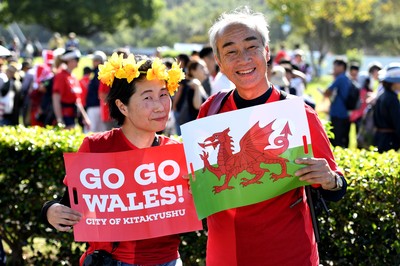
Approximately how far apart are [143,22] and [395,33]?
940 inches

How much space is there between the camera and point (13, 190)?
5.87 m

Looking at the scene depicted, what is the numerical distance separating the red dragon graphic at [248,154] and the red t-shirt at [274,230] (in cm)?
15

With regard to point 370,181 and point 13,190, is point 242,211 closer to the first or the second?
point 370,181

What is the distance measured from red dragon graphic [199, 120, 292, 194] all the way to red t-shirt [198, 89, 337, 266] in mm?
147

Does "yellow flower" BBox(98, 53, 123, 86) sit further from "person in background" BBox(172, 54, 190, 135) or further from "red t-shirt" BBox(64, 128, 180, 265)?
"person in background" BBox(172, 54, 190, 135)

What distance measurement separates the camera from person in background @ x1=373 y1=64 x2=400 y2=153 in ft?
28.2

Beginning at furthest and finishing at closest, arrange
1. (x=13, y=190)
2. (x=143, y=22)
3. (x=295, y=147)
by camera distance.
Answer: (x=143, y=22) < (x=13, y=190) < (x=295, y=147)

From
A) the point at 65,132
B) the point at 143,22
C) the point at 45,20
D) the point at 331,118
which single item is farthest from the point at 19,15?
the point at 65,132

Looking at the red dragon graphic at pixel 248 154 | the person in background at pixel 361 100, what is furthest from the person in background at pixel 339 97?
the red dragon graphic at pixel 248 154

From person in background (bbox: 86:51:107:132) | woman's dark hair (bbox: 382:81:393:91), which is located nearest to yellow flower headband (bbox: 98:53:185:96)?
woman's dark hair (bbox: 382:81:393:91)

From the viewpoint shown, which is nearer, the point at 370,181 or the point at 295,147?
the point at 295,147

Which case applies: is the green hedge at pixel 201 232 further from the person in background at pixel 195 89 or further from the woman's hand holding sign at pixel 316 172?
the person in background at pixel 195 89

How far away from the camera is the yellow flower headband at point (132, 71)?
3428mm

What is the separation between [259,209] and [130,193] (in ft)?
2.26
